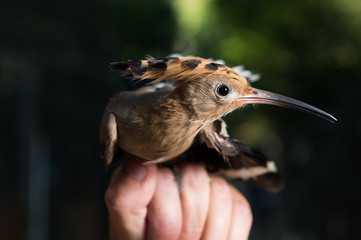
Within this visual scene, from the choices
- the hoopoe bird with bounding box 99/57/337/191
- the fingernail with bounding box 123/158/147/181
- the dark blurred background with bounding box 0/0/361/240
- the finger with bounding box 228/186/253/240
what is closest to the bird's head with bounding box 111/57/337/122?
the hoopoe bird with bounding box 99/57/337/191

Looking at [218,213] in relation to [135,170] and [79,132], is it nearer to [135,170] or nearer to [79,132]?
[135,170]

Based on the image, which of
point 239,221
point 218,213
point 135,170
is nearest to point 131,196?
point 135,170

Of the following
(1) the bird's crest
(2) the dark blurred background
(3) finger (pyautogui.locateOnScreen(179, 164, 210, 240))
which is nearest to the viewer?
(1) the bird's crest

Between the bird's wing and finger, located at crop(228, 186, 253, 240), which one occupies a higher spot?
the bird's wing

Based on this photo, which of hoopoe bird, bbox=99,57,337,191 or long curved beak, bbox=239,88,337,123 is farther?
long curved beak, bbox=239,88,337,123

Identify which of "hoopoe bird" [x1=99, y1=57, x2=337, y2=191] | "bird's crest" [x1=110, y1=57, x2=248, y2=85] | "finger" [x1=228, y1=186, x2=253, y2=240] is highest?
"bird's crest" [x1=110, y1=57, x2=248, y2=85]

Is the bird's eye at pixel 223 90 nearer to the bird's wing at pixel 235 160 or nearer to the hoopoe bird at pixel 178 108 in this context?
the hoopoe bird at pixel 178 108

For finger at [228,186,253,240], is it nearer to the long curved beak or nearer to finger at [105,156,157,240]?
A: finger at [105,156,157,240]

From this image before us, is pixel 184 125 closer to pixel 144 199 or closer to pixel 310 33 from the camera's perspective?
pixel 144 199

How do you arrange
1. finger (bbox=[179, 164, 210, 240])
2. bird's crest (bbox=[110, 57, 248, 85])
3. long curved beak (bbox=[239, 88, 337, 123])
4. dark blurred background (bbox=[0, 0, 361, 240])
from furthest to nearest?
dark blurred background (bbox=[0, 0, 361, 240]) < finger (bbox=[179, 164, 210, 240]) < long curved beak (bbox=[239, 88, 337, 123]) < bird's crest (bbox=[110, 57, 248, 85])
